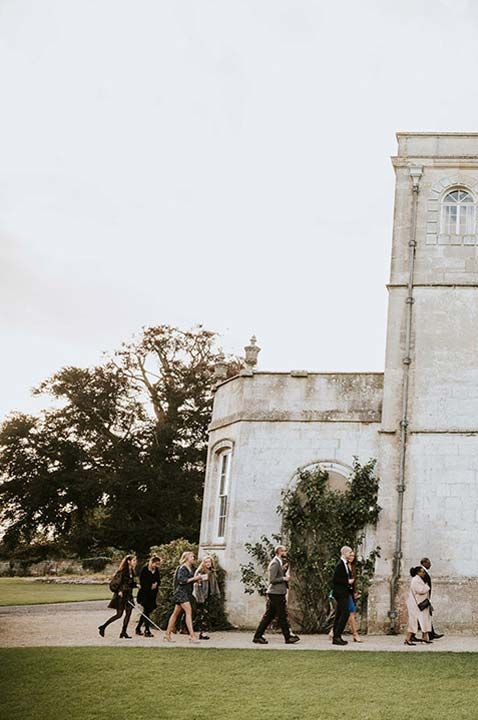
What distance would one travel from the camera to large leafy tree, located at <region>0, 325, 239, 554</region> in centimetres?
3419

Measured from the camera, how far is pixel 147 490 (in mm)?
34750

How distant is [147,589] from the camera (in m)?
16.6

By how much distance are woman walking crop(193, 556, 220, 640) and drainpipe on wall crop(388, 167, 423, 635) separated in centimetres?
367

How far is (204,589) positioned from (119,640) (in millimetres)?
2327

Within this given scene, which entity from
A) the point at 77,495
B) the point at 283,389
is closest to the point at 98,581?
the point at 77,495

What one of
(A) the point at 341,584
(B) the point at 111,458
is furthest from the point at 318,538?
(B) the point at 111,458

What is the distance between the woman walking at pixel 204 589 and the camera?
53.4ft

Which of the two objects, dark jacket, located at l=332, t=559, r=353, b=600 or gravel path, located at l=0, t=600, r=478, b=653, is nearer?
gravel path, located at l=0, t=600, r=478, b=653

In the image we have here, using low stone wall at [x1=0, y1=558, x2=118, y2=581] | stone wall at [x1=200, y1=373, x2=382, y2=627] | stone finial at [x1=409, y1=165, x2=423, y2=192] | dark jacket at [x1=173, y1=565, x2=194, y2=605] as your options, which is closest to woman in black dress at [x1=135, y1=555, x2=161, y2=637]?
dark jacket at [x1=173, y1=565, x2=194, y2=605]

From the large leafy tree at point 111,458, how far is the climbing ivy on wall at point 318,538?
16170mm

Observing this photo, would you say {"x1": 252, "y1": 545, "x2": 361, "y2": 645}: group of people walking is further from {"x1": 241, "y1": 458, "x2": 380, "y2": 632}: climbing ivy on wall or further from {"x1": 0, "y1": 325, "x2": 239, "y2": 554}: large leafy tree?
{"x1": 0, "y1": 325, "x2": 239, "y2": 554}: large leafy tree

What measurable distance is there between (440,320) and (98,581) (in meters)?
29.4

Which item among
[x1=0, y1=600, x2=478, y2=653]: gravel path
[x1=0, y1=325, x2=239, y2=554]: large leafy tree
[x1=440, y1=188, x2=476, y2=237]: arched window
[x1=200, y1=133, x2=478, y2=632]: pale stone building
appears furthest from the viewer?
[x1=0, y1=325, x2=239, y2=554]: large leafy tree

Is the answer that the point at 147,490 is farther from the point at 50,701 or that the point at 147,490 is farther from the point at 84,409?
the point at 50,701
